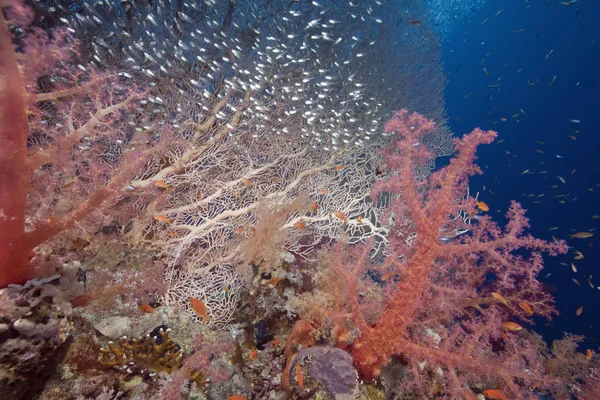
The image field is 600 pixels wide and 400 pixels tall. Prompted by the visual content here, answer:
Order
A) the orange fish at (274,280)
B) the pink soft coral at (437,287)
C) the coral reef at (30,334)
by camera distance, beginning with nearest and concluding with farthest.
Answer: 1. the coral reef at (30,334)
2. the pink soft coral at (437,287)
3. the orange fish at (274,280)

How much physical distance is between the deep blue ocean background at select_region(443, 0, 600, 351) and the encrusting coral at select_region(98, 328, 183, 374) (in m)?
37.5

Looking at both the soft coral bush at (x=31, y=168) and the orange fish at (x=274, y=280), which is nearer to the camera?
the soft coral bush at (x=31, y=168)

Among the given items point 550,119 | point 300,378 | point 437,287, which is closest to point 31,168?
point 300,378

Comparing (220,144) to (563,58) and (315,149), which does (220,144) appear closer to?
(315,149)

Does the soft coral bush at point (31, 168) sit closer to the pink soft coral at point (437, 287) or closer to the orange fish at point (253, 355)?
the orange fish at point (253, 355)

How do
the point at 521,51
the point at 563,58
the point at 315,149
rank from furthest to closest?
1. the point at 521,51
2. the point at 563,58
3. the point at 315,149

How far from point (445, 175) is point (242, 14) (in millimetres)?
8070

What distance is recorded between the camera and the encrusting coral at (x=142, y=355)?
2732mm

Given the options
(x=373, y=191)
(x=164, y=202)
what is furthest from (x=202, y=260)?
(x=373, y=191)

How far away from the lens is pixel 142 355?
113 inches

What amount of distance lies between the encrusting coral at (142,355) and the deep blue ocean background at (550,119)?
123ft

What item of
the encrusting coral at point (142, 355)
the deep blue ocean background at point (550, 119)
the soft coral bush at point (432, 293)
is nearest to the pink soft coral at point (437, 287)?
the soft coral bush at point (432, 293)

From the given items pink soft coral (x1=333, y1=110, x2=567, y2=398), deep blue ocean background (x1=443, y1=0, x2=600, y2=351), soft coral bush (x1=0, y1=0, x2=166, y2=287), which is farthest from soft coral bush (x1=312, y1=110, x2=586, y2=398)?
deep blue ocean background (x1=443, y1=0, x2=600, y2=351)

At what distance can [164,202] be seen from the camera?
536 cm
